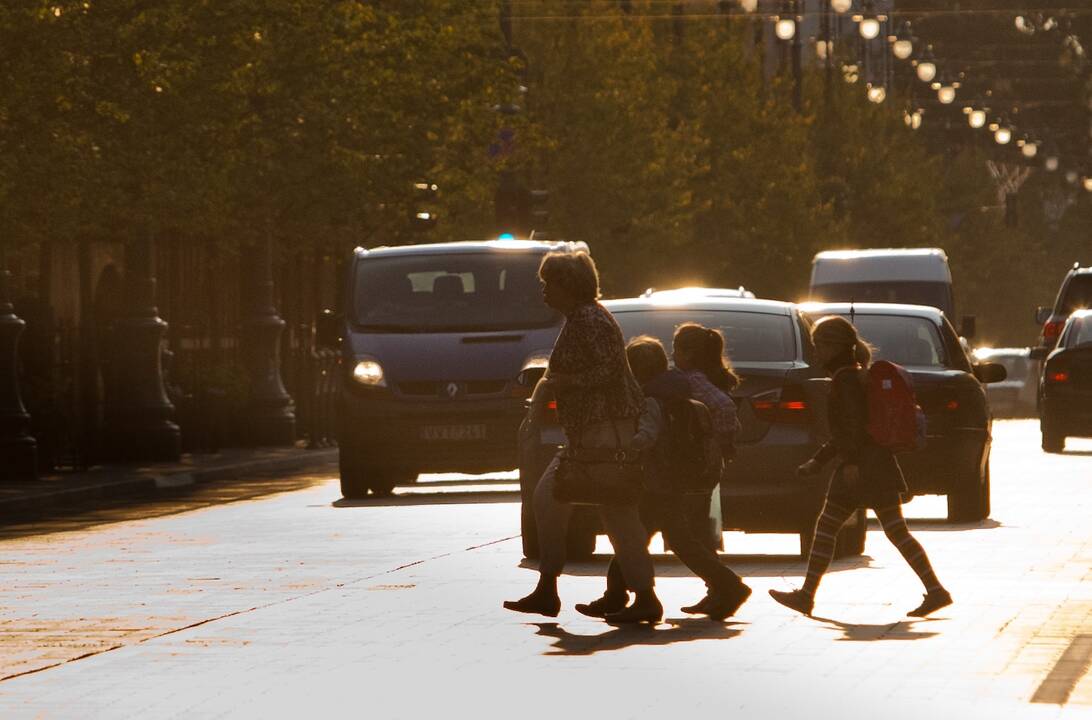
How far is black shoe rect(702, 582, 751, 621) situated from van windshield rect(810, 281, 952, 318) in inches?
1112

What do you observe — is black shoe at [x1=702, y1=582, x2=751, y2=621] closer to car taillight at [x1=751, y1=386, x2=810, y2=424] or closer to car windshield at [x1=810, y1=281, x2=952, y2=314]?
car taillight at [x1=751, y1=386, x2=810, y2=424]

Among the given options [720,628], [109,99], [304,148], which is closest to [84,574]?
[720,628]

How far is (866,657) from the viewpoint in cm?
1112

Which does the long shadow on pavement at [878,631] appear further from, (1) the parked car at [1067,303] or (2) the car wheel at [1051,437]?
(1) the parked car at [1067,303]

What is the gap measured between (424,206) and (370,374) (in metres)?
16.8

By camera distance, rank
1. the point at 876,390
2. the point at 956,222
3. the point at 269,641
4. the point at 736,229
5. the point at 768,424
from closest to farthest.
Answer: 1. the point at 269,641
2. the point at 876,390
3. the point at 768,424
4. the point at 736,229
5. the point at 956,222

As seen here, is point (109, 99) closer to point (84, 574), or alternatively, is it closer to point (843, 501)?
point (84, 574)

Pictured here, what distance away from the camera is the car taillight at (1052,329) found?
37.1m

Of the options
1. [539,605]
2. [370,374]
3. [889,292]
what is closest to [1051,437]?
[889,292]

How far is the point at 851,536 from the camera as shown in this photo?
1647cm

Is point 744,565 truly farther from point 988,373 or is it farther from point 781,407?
point 988,373

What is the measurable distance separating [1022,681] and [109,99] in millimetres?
18422

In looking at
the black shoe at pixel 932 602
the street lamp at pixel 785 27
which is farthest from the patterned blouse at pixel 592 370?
the street lamp at pixel 785 27

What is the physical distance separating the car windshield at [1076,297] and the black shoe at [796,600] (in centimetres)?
2504
